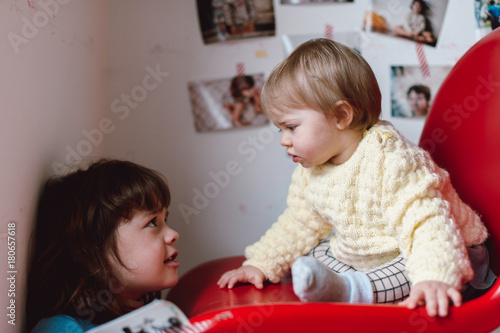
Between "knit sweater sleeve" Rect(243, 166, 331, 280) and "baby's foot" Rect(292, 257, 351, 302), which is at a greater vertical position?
"baby's foot" Rect(292, 257, 351, 302)

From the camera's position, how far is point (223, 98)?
1299 millimetres

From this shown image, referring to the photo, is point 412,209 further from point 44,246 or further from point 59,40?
point 59,40

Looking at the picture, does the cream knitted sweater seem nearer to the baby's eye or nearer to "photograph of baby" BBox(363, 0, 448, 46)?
the baby's eye

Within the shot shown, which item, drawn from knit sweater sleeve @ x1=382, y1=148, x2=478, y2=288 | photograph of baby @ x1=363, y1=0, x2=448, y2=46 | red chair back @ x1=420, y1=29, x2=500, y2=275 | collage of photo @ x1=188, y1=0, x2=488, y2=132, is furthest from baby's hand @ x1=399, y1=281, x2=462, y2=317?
photograph of baby @ x1=363, y1=0, x2=448, y2=46

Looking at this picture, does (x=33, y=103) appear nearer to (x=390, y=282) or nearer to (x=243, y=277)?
(x=243, y=277)

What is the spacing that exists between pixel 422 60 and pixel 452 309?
32.9 inches

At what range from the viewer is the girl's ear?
0.85 m

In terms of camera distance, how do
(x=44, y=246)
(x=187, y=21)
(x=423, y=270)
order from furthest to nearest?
(x=187, y=21) < (x=44, y=246) < (x=423, y=270)

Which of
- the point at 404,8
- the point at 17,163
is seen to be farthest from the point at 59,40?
the point at 404,8

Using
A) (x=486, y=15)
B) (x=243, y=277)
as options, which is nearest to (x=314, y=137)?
(x=243, y=277)

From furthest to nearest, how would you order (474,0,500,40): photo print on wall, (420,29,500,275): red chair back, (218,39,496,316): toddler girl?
(474,0,500,40): photo print on wall → (420,29,500,275): red chair back → (218,39,496,316): toddler girl

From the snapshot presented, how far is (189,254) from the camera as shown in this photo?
1328 mm

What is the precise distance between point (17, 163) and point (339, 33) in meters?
0.90

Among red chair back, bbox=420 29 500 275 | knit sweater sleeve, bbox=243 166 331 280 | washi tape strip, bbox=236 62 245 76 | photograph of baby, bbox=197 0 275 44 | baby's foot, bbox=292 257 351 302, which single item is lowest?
knit sweater sleeve, bbox=243 166 331 280
